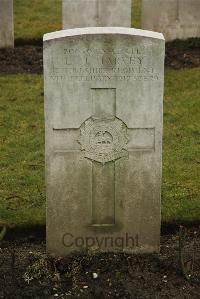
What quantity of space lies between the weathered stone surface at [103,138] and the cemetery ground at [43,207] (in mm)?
246

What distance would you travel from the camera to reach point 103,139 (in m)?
5.57

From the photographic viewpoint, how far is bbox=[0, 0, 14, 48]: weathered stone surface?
10906mm

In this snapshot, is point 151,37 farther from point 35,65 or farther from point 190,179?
point 35,65

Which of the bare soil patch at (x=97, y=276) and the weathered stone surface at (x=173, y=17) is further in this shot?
the weathered stone surface at (x=173, y=17)

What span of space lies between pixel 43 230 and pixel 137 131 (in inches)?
55.0

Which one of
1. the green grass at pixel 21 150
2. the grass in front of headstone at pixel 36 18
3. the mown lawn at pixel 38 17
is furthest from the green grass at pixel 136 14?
the green grass at pixel 21 150

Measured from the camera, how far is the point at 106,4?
1112cm

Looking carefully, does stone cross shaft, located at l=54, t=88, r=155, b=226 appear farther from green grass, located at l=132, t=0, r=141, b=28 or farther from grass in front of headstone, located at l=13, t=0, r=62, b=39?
green grass, located at l=132, t=0, r=141, b=28

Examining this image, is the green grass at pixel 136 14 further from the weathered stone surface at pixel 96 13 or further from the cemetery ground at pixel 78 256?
the cemetery ground at pixel 78 256

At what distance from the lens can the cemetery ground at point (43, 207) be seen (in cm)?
540

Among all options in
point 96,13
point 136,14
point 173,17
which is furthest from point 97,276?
point 136,14

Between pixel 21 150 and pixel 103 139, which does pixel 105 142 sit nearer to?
pixel 103 139

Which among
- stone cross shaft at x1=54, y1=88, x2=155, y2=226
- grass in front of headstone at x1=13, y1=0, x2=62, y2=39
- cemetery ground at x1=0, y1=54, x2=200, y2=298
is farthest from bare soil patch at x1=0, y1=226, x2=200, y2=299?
grass in front of headstone at x1=13, y1=0, x2=62, y2=39

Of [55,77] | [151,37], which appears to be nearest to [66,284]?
[55,77]
